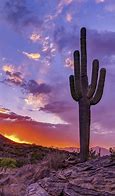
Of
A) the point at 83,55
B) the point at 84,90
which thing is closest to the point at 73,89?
the point at 84,90

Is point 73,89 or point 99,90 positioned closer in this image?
point 99,90

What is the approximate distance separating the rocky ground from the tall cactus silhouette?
6.99 ft

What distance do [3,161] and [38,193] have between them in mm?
11020

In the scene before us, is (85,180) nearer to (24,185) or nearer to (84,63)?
(24,185)

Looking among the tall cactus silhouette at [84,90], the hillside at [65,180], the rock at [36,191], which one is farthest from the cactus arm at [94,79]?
the rock at [36,191]

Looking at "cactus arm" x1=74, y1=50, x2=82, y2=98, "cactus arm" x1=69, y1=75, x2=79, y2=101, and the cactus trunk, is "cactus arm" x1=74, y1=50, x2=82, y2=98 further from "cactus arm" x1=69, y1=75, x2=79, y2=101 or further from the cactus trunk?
the cactus trunk

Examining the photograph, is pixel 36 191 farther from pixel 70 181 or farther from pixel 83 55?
pixel 83 55

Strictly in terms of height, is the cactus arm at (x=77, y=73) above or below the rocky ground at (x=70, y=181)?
above

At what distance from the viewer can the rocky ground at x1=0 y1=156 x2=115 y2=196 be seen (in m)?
11.7

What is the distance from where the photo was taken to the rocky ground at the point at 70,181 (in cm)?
1173

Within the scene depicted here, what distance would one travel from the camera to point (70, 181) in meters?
12.9

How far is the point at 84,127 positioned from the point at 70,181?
19.3 ft

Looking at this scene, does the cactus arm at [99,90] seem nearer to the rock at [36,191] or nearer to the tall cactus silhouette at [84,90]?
the tall cactus silhouette at [84,90]

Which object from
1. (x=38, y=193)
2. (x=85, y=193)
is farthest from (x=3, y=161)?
(x=85, y=193)
